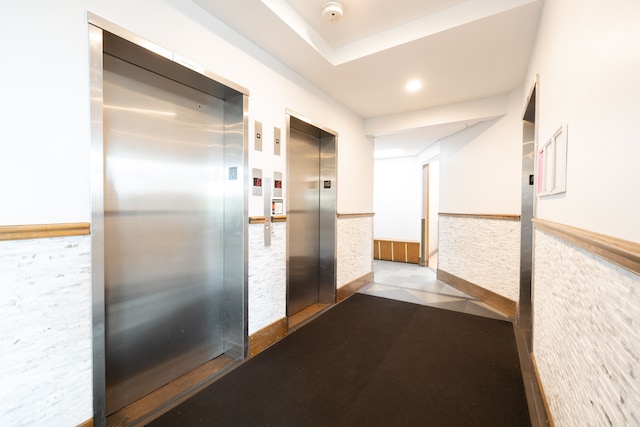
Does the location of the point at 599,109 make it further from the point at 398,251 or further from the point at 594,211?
the point at 398,251

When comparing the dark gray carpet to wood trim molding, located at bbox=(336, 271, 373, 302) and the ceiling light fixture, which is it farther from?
the ceiling light fixture

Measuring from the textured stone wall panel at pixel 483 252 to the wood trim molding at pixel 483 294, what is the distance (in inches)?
2.2

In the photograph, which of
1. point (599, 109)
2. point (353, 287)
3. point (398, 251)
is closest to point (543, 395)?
point (599, 109)

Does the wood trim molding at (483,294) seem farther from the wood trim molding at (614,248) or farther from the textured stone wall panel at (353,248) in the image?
the wood trim molding at (614,248)

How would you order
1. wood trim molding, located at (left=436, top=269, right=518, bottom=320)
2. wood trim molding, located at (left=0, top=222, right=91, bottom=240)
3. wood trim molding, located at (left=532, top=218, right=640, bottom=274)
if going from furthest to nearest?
wood trim molding, located at (left=436, top=269, right=518, bottom=320)
wood trim molding, located at (left=0, top=222, right=91, bottom=240)
wood trim molding, located at (left=532, top=218, right=640, bottom=274)

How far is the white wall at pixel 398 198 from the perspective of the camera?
266 inches

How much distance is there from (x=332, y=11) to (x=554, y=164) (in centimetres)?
196

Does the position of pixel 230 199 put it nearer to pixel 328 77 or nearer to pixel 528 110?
pixel 328 77

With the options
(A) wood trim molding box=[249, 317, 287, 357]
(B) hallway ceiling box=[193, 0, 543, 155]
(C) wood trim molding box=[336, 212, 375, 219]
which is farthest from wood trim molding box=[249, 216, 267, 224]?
(B) hallway ceiling box=[193, 0, 543, 155]

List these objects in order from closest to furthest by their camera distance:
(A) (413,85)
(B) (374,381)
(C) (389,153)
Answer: (B) (374,381) → (A) (413,85) → (C) (389,153)

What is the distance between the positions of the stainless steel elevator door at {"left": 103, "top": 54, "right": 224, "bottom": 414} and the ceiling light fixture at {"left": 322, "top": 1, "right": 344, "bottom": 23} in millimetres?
1159

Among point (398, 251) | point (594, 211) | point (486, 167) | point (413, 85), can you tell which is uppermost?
point (413, 85)

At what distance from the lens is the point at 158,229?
1.97m

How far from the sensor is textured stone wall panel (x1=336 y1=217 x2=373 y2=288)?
3779 mm
